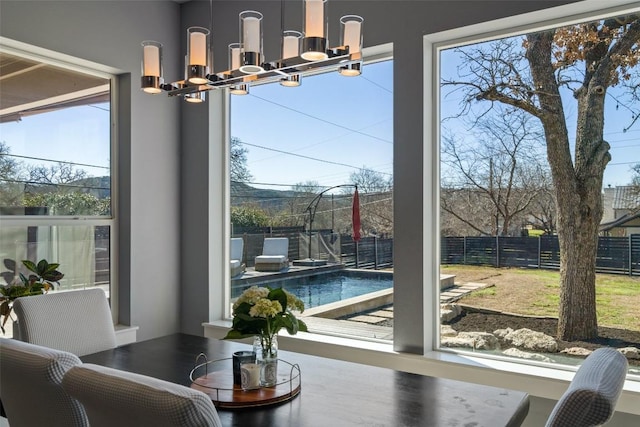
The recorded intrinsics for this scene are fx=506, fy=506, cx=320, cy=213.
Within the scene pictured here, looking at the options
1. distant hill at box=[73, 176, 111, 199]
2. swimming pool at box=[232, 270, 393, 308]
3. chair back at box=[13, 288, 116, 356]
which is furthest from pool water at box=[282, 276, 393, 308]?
distant hill at box=[73, 176, 111, 199]

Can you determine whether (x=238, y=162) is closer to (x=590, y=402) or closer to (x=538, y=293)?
(x=538, y=293)

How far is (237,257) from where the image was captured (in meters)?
3.76

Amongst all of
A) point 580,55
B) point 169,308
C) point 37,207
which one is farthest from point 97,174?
point 580,55

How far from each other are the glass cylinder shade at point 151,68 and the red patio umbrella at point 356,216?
1516 mm

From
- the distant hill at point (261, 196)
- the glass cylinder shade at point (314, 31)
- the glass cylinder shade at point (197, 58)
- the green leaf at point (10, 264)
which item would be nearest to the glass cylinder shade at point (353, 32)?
the glass cylinder shade at point (314, 31)

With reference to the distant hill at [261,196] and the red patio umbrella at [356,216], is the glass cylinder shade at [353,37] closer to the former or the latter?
the red patio umbrella at [356,216]

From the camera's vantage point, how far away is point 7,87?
2.94 meters

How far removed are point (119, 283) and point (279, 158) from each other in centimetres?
141

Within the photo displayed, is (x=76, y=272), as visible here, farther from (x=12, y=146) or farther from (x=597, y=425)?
(x=597, y=425)

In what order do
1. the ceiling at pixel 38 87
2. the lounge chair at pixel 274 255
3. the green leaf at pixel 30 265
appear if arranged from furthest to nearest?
the lounge chair at pixel 274 255
the ceiling at pixel 38 87
the green leaf at pixel 30 265

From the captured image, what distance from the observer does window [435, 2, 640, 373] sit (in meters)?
2.48

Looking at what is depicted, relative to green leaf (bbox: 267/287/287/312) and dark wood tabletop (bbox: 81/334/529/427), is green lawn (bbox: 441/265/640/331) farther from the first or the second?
green leaf (bbox: 267/287/287/312)

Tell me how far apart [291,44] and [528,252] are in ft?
5.38

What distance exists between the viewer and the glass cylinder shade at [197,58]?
198cm
